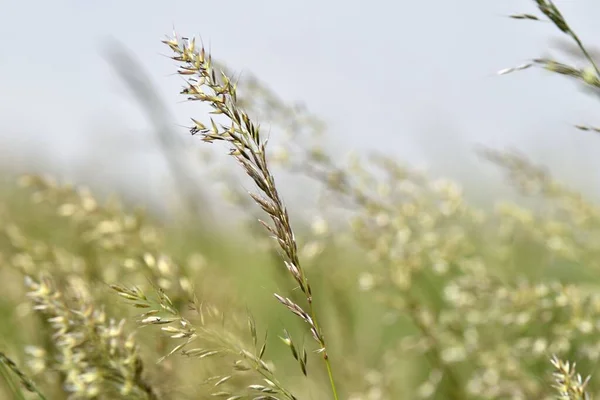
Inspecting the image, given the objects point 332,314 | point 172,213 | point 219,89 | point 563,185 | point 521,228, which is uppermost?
point 219,89

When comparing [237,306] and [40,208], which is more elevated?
[237,306]

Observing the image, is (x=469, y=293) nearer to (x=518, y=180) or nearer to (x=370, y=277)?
(x=370, y=277)

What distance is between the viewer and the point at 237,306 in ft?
7.92

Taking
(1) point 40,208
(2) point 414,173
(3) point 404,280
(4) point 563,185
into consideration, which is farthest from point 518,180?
(1) point 40,208

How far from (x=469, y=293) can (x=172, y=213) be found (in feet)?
7.88

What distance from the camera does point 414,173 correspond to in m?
2.67

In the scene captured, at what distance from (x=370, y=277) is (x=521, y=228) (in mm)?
664

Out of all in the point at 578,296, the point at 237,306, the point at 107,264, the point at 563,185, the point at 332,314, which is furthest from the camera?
the point at 332,314

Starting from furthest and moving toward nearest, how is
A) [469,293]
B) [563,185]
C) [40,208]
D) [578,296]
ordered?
[40,208]
[563,185]
[469,293]
[578,296]

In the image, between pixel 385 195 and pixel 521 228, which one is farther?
pixel 521 228

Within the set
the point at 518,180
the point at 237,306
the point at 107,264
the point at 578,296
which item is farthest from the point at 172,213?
the point at 578,296

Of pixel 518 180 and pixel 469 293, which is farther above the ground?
pixel 518 180

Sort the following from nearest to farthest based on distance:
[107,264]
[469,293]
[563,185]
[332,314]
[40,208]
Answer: [469,293] < [563,185] < [107,264] < [332,314] < [40,208]

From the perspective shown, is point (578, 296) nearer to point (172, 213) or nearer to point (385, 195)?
point (385, 195)
